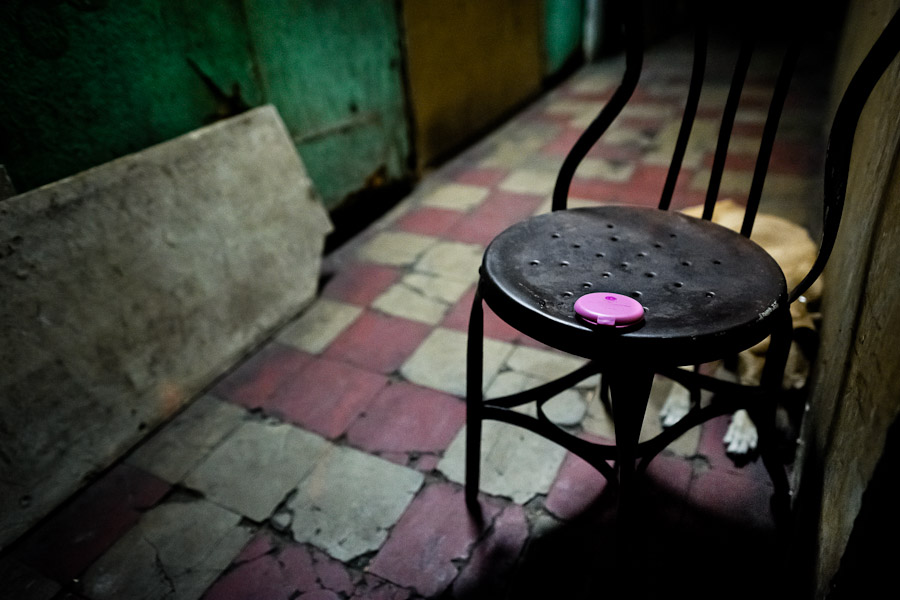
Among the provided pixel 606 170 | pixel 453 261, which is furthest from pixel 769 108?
pixel 606 170

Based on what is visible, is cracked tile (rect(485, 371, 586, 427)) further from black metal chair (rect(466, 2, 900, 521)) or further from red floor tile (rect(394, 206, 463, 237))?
red floor tile (rect(394, 206, 463, 237))

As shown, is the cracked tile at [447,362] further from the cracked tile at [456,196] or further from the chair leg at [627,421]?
A: the cracked tile at [456,196]

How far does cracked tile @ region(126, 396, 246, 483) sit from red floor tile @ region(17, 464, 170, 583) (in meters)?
0.04

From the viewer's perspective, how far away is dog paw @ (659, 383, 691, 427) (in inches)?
70.7

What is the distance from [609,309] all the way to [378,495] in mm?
1068

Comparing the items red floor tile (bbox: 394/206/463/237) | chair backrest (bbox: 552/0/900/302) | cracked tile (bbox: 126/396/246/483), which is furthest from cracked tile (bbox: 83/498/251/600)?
red floor tile (bbox: 394/206/463/237)

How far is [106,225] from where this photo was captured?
72.0 inches

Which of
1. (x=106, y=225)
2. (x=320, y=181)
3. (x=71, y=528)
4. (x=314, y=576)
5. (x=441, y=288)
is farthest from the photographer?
(x=320, y=181)

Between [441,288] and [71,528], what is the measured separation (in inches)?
65.8

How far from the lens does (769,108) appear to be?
4.10 feet

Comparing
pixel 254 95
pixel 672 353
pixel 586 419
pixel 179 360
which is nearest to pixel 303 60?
pixel 254 95

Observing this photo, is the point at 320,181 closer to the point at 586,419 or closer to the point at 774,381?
the point at 586,419

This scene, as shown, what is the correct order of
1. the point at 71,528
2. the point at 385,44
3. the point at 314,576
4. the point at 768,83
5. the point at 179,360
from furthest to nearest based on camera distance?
the point at 768,83 < the point at 385,44 < the point at 179,360 < the point at 71,528 < the point at 314,576

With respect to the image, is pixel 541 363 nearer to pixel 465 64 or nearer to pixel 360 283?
pixel 360 283
